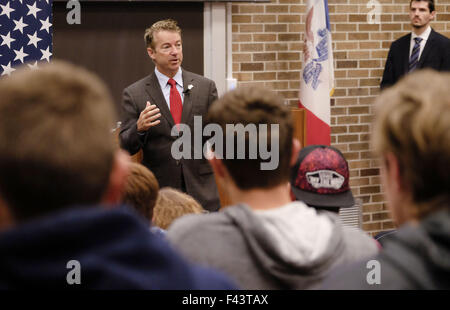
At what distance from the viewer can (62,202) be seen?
73 cm

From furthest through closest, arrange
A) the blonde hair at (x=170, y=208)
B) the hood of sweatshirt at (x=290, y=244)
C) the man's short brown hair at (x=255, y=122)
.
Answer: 1. the blonde hair at (x=170, y=208)
2. the man's short brown hair at (x=255, y=122)
3. the hood of sweatshirt at (x=290, y=244)

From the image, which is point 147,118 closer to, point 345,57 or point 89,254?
point 345,57

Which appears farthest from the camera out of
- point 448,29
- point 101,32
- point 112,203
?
point 448,29

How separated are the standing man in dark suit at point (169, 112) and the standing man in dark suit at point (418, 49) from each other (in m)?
1.83

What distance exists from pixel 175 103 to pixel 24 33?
0.98 m

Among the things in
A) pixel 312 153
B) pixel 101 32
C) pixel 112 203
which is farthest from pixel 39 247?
pixel 101 32

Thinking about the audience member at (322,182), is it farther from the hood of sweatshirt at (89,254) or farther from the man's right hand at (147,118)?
the man's right hand at (147,118)

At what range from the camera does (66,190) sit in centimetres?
73

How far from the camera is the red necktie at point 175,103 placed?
3.54 m

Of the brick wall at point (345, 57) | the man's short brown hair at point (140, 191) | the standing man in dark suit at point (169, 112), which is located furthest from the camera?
the brick wall at point (345, 57)

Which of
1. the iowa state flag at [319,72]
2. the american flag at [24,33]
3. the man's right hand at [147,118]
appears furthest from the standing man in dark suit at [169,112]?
the iowa state flag at [319,72]

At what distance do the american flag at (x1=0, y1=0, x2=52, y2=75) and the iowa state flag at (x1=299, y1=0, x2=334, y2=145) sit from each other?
1875mm

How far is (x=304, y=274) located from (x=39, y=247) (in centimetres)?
65
